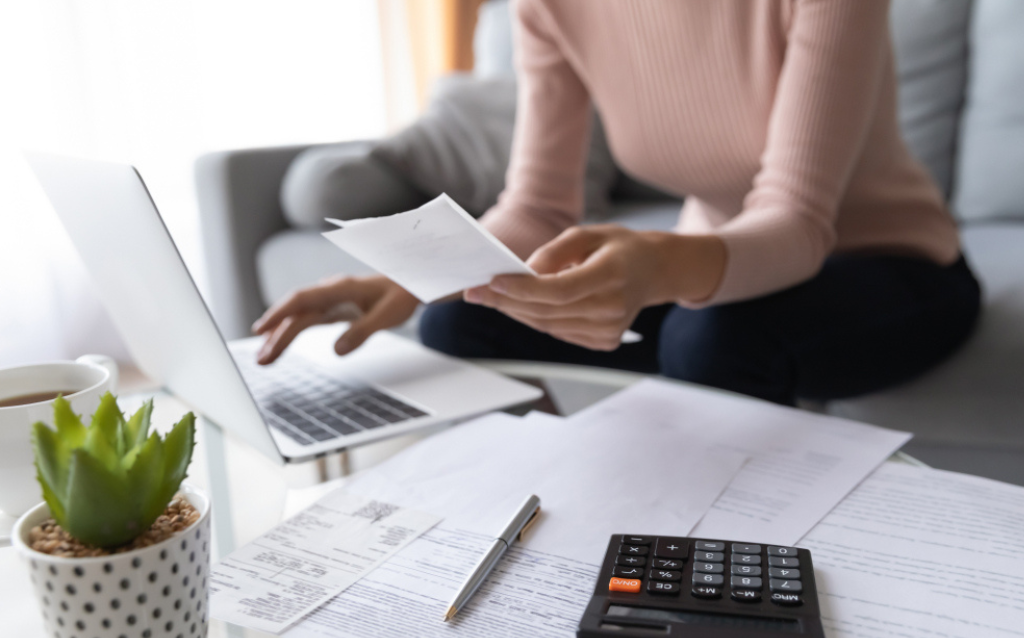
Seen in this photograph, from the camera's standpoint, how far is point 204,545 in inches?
13.7

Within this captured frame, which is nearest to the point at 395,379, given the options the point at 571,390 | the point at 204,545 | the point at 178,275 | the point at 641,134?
the point at 571,390

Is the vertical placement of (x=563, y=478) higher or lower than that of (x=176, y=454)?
lower

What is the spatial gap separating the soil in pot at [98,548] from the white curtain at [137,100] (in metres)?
1.70

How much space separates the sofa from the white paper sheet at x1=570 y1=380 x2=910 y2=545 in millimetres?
410

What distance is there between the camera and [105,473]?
1.00ft

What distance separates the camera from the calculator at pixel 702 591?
1.18 ft

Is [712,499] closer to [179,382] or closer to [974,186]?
[179,382]

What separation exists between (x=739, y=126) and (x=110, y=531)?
2.87 ft

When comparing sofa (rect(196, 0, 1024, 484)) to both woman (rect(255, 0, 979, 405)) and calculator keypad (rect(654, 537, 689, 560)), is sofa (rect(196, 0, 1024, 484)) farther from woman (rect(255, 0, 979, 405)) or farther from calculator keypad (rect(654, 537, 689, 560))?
calculator keypad (rect(654, 537, 689, 560))

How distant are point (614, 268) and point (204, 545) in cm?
38

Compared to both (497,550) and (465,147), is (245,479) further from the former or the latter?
(465,147)

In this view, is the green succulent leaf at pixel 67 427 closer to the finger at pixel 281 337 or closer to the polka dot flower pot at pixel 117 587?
the polka dot flower pot at pixel 117 587

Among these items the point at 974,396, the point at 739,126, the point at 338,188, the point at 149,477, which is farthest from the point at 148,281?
the point at 338,188

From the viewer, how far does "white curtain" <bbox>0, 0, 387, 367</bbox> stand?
1870 millimetres
